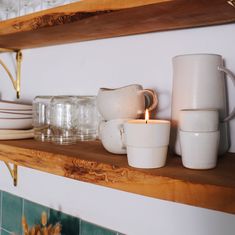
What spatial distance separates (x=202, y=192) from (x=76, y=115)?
476mm

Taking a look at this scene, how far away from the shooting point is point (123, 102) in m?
0.64

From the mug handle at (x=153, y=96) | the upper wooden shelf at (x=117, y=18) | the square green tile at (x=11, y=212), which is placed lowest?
the square green tile at (x=11, y=212)

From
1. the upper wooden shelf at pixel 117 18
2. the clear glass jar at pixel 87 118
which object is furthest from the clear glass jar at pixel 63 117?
the upper wooden shelf at pixel 117 18

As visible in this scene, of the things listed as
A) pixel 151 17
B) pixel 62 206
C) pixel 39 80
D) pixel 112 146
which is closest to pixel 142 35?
pixel 151 17

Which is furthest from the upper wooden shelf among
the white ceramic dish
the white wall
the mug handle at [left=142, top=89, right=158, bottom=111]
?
the white ceramic dish

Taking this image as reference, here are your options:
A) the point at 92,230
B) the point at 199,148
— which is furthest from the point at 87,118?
the point at 199,148

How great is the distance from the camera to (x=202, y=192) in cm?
46

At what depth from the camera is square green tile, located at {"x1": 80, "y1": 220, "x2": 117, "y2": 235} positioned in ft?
2.84

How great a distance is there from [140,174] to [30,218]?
71cm

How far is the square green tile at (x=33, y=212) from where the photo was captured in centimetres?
106

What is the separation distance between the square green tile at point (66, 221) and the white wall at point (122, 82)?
2 centimetres

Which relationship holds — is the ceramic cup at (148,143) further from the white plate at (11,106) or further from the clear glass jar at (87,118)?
the white plate at (11,106)

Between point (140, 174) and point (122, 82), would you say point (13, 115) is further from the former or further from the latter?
point (140, 174)

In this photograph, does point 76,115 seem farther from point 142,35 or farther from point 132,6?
point 132,6
